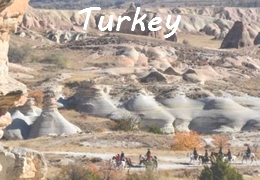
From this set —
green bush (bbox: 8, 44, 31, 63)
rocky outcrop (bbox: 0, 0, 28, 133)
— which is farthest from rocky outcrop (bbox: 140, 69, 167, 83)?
rocky outcrop (bbox: 0, 0, 28, 133)

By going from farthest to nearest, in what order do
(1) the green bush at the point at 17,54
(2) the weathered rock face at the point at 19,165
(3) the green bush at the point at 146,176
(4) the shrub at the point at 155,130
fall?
(1) the green bush at the point at 17,54
(4) the shrub at the point at 155,130
(3) the green bush at the point at 146,176
(2) the weathered rock face at the point at 19,165

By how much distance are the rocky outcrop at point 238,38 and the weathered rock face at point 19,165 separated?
9574cm

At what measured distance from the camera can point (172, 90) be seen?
5141 cm

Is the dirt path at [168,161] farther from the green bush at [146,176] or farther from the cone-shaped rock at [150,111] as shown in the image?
the cone-shaped rock at [150,111]

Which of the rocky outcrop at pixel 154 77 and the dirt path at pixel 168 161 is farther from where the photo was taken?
the rocky outcrop at pixel 154 77

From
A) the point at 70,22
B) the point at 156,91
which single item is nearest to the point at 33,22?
the point at 70,22

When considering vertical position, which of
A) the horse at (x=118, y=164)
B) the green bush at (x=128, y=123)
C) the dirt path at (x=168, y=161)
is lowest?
the horse at (x=118, y=164)

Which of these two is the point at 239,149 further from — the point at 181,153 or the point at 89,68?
the point at 89,68

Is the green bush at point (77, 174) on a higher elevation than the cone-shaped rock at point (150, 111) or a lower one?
lower

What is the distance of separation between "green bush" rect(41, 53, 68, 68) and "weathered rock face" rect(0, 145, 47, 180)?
64.8 m

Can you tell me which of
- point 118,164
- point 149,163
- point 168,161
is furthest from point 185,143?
point 149,163

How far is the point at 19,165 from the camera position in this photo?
10750mm

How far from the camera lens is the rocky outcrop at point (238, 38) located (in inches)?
4144

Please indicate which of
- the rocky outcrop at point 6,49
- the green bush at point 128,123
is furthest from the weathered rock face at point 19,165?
the green bush at point 128,123
